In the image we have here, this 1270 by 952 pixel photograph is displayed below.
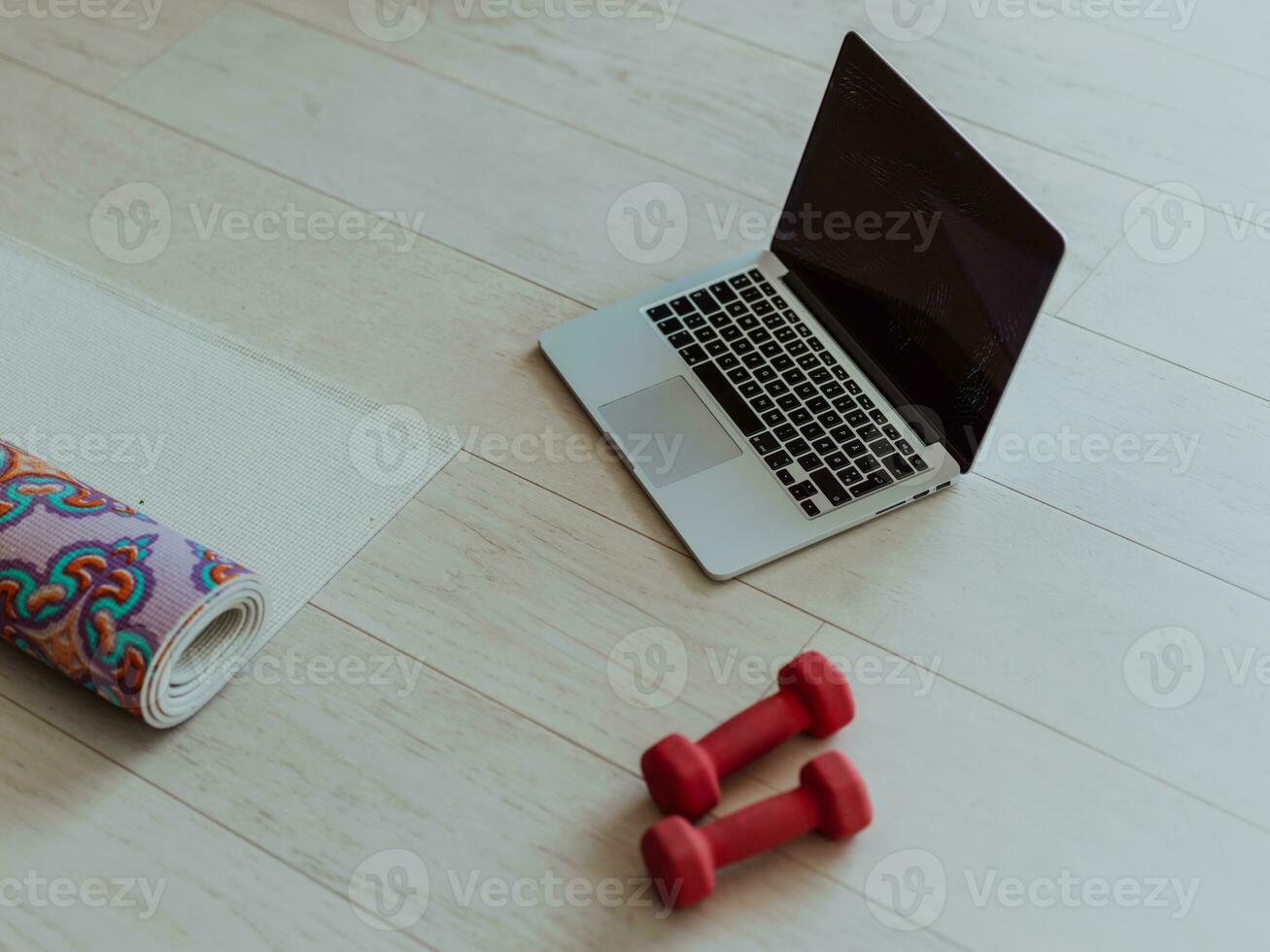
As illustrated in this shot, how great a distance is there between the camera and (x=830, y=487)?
1003 millimetres

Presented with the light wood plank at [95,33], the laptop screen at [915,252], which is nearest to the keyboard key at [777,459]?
the laptop screen at [915,252]

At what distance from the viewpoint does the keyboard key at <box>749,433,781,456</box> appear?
1.02 metres

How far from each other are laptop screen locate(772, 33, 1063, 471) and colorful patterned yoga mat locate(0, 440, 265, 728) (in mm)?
516

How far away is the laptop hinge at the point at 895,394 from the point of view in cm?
102

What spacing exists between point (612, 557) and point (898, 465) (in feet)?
0.77

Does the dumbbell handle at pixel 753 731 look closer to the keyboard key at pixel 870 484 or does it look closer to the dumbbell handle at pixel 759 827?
the dumbbell handle at pixel 759 827

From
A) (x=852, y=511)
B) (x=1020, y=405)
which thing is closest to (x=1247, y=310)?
(x=1020, y=405)

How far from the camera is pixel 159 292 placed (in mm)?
1185

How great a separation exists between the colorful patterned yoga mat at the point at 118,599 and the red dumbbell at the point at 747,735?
30 centimetres

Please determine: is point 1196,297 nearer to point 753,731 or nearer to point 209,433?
point 753,731

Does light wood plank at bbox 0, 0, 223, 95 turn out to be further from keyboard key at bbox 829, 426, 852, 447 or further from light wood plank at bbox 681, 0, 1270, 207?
keyboard key at bbox 829, 426, 852, 447

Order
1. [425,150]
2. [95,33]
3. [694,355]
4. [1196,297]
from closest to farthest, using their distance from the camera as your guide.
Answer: [694,355], [1196,297], [425,150], [95,33]

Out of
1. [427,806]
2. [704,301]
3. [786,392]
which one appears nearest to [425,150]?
[704,301]

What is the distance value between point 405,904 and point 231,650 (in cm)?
22
